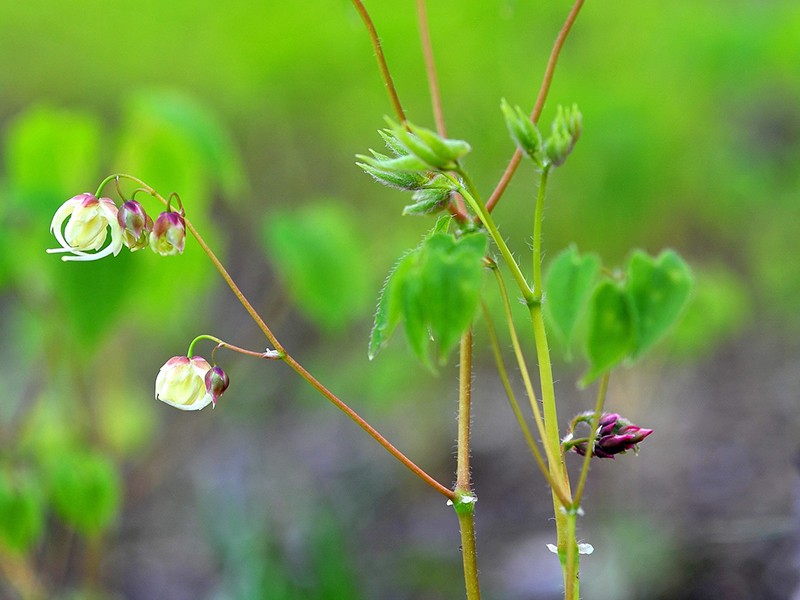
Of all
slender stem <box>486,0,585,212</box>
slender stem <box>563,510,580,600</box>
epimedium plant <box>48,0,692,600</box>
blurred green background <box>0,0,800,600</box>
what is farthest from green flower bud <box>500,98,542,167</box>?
blurred green background <box>0,0,800,600</box>

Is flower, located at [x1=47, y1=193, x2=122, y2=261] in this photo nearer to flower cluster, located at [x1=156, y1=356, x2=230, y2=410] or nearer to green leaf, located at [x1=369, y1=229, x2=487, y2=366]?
flower cluster, located at [x1=156, y1=356, x2=230, y2=410]

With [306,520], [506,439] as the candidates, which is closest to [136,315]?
[306,520]

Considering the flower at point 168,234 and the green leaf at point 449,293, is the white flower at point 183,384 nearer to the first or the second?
the flower at point 168,234

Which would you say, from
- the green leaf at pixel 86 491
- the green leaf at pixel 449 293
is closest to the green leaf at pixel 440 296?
the green leaf at pixel 449 293

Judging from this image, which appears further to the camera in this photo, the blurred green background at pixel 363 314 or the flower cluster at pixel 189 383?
the blurred green background at pixel 363 314

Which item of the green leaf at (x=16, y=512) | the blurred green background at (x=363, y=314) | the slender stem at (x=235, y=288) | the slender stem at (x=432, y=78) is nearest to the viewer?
the slender stem at (x=235, y=288)

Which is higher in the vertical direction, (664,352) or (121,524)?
(664,352)

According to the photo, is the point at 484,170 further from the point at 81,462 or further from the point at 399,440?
the point at 81,462
